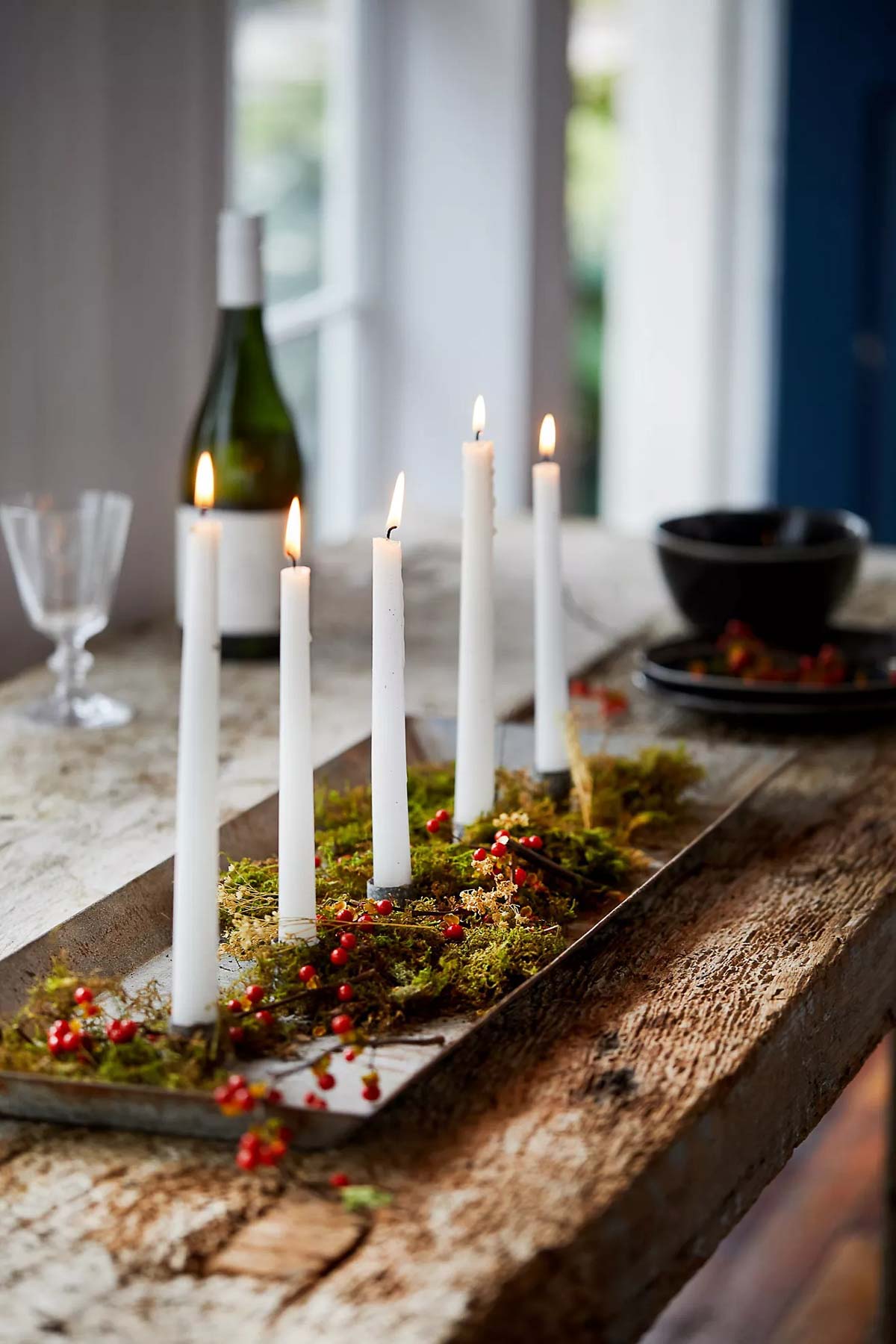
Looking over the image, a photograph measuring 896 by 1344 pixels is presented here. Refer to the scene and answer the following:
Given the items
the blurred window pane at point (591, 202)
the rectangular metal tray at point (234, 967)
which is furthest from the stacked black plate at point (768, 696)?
the blurred window pane at point (591, 202)

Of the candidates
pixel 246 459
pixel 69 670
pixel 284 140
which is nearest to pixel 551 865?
pixel 69 670

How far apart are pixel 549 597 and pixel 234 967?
287 millimetres

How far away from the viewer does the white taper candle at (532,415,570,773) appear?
2.78 feet

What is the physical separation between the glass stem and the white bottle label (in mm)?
133

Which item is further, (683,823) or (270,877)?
(683,823)

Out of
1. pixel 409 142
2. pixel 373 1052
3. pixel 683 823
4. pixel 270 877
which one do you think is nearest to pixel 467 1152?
pixel 373 1052

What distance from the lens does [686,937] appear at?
2.53 ft

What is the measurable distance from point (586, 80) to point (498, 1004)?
5.44 metres

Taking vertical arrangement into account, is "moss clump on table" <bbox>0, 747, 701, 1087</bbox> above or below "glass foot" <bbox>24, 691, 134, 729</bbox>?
above

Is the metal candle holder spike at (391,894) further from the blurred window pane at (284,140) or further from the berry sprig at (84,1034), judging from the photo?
the blurred window pane at (284,140)

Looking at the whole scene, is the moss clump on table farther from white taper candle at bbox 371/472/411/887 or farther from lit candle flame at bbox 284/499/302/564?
lit candle flame at bbox 284/499/302/564

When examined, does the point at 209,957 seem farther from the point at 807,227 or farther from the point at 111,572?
the point at 807,227

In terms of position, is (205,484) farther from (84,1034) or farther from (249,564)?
(249,564)

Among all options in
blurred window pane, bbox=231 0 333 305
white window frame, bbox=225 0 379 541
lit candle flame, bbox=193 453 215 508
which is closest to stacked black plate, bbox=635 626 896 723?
lit candle flame, bbox=193 453 215 508
